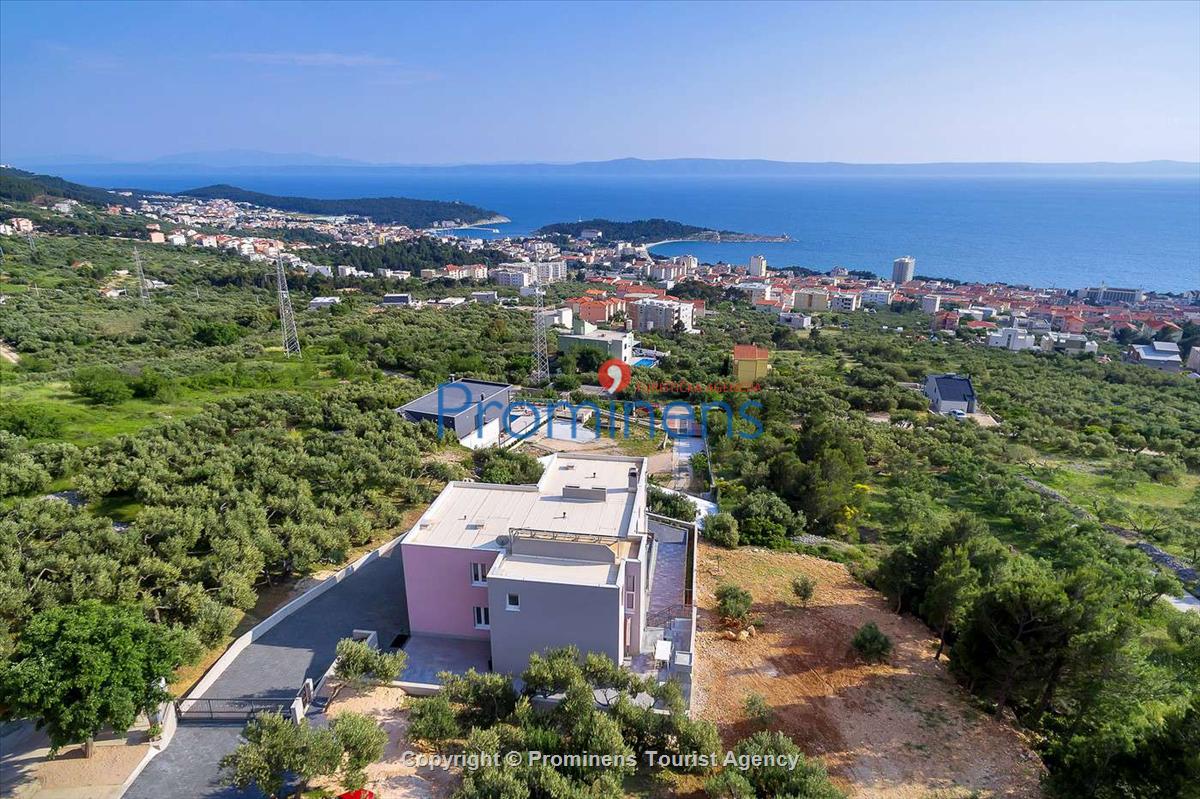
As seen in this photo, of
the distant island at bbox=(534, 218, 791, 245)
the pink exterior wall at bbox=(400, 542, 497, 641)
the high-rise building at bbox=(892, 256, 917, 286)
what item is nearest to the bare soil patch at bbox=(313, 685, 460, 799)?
the pink exterior wall at bbox=(400, 542, 497, 641)

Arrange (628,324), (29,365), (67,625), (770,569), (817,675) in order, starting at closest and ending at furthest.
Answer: (67,625) → (817,675) → (770,569) → (29,365) → (628,324)

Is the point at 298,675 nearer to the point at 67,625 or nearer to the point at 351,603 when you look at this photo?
the point at 351,603

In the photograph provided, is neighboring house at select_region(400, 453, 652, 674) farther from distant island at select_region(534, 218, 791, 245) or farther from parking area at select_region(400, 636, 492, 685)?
distant island at select_region(534, 218, 791, 245)

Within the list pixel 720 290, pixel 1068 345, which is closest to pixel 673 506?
pixel 1068 345

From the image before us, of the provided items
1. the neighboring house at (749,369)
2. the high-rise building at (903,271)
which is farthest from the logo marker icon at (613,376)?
the high-rise building at (903,271)

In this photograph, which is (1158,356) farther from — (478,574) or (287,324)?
(287,324)

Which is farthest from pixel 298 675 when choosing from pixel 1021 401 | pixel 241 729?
pixel 1021 401
